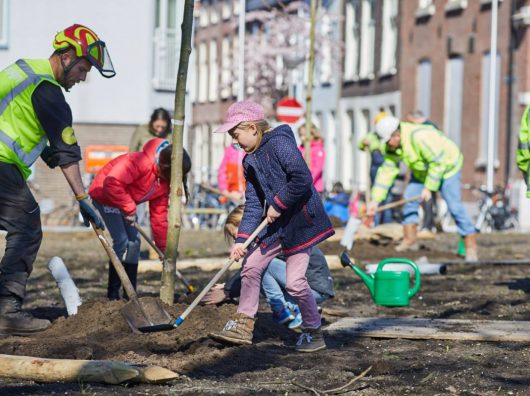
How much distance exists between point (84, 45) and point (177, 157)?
3.47 ft

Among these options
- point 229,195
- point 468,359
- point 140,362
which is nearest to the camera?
point 140,362

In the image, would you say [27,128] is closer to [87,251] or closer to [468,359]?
[468,359]

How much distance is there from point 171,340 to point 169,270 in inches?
43.4

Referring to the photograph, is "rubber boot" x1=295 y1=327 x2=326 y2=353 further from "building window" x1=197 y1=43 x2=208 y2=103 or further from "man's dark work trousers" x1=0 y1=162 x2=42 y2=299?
"building window" x1=197 y1=43 x2=208 y2=103

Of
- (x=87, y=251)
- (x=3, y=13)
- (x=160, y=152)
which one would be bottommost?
(x=87, y=251)

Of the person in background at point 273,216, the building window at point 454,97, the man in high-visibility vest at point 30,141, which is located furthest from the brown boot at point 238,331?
the building window at point 454,97

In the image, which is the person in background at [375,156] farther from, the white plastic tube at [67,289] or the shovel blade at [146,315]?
the shovel blade at [146,315]

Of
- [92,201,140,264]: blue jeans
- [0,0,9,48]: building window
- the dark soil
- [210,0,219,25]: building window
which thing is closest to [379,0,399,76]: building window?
[0,0,9,48]: building window

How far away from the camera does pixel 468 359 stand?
27.6ft

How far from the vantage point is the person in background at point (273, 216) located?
852cm

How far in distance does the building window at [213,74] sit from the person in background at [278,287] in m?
49.0

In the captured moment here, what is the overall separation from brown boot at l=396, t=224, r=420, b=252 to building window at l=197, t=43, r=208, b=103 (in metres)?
43.7

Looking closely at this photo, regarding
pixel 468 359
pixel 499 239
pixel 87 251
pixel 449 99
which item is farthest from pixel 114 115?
pixel 468 359

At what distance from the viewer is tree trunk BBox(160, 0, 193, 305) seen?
373 inches
